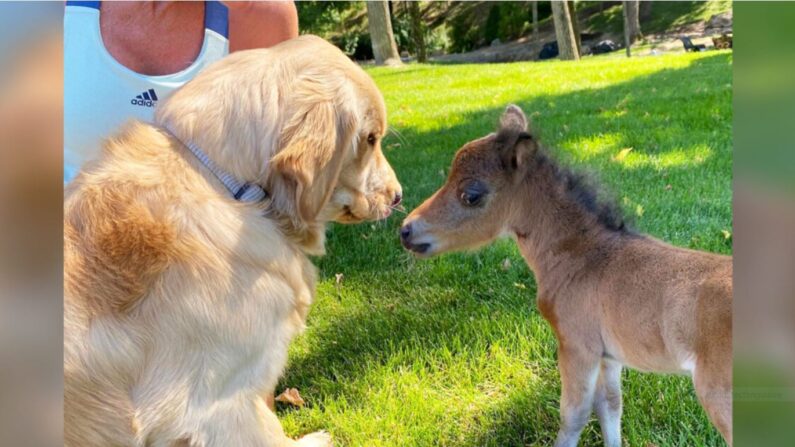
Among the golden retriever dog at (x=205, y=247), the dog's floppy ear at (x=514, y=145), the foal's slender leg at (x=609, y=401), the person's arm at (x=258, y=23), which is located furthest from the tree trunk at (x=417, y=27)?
the foal's slender leg at (x=609, y=401)

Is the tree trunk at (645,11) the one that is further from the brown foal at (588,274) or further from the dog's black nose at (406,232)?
the dog's black nose at (406,232)

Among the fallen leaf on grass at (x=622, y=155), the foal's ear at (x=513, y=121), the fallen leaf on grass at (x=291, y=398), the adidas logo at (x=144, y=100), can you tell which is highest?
the adidas logo at (x=144, y=100)

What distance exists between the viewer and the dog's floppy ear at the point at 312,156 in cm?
194

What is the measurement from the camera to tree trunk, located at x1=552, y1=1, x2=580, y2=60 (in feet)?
20.3

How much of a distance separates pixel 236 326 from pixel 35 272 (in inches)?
40.0

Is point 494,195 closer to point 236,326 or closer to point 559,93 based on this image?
point 236,326

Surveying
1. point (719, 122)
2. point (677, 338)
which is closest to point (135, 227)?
point (677, 338)

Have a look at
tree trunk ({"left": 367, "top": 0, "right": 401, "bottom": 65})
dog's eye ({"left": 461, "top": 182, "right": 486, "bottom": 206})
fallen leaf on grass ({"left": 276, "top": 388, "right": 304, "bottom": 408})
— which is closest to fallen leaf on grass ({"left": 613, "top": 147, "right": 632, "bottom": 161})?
tree trunk ({"left": 367, "top": 0, "right": 401, "bottom": 65})

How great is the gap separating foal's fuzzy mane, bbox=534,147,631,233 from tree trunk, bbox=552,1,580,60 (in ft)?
11.9

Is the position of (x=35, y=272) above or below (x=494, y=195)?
above

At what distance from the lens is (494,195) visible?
272 centimetres

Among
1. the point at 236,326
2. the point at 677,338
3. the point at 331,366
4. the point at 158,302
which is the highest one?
the point at 158,302

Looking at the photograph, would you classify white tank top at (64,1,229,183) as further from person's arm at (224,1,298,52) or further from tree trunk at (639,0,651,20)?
tree trunk at (639,0,651,20)

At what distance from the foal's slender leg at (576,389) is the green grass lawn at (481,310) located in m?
0.20
